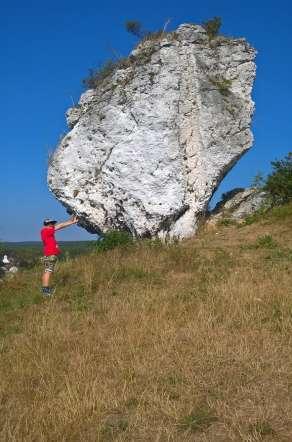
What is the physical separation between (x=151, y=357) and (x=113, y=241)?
28.3ft

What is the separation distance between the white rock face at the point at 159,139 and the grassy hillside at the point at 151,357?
5.34 metres

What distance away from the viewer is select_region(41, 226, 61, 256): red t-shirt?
10195 millimetres

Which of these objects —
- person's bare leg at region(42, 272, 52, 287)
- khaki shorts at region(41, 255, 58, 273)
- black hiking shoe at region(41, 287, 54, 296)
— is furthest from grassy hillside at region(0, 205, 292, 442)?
khaki shorts at region(41, 255, 58, 273)

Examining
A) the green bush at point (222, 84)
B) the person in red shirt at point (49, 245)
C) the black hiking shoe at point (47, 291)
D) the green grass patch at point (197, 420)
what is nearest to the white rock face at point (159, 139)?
the green bush at point (222, 84)

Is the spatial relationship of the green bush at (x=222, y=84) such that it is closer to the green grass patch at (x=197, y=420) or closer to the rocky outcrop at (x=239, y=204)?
the rocky outcrop at (x=239, y=204)

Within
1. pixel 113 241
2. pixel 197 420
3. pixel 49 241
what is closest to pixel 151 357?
pixel 197 420

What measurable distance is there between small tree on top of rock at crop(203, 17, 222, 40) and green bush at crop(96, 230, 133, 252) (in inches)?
296

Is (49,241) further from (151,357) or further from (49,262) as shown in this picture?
(151,357)

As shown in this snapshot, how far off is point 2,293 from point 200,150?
7927 mm

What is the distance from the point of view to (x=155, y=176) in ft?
50.2

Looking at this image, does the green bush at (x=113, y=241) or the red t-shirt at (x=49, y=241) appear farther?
the green bush at (x=113, y=241)

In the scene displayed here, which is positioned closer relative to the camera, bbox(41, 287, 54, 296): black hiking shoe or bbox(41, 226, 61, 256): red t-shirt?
bbox(41, 287, 54, 296): black hiking shoe

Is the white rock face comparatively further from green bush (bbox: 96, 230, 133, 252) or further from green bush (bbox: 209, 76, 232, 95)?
green bush (bbox: 96, 230, 133, 252)

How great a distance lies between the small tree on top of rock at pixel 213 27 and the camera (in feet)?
57.1
